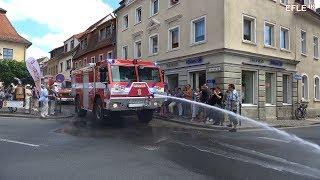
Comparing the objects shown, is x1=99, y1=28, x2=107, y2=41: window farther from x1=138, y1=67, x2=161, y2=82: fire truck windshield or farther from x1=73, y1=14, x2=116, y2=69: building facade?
x1=138, y1=67, x2=161, y2=82: fire truck windshield

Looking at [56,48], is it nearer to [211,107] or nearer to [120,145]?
[211,107]

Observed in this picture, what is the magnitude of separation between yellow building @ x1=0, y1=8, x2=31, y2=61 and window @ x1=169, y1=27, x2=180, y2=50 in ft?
121

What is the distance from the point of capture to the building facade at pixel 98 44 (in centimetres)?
4038

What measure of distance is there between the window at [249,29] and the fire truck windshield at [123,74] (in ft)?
32.8

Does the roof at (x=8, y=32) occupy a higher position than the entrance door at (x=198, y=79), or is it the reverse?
the roof at (x=8, y=32)

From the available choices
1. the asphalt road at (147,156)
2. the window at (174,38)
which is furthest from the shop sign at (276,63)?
the asphalt road at (147,156)

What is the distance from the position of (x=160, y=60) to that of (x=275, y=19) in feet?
26.3

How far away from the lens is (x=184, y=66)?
85.0 ft


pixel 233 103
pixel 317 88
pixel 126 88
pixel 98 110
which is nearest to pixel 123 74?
pixel 126 88

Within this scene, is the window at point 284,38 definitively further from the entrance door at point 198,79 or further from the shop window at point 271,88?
the entrance door at point 198,79

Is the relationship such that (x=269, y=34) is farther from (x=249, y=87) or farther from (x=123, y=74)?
(x=123, y=74)

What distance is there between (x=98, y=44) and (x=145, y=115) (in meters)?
26.8

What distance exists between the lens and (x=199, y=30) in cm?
2547

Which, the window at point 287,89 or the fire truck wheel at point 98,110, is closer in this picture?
the fire truck wheel at point 98,110
